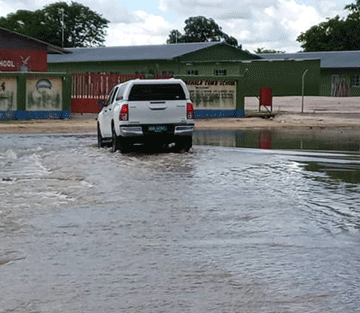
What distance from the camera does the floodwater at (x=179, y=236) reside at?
21.8 feet

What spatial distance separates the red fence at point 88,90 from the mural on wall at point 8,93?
3677mm

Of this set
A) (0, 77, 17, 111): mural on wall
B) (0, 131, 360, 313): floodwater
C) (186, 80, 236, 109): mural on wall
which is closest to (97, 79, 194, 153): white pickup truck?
(0, 131, 360, 313): floodwater

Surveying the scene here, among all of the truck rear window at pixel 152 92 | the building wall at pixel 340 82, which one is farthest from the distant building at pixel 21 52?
the truck rear window at pixel 152 92

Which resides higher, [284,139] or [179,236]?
[179,236]

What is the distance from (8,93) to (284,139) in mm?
13975

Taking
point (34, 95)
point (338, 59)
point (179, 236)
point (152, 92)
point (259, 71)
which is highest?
point (338, 59)

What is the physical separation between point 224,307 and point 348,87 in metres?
69.8

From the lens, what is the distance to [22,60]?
178 feet

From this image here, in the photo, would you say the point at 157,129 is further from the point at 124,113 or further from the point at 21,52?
the point at 21,52

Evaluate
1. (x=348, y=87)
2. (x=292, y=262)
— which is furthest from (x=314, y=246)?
(x=348, y=87)

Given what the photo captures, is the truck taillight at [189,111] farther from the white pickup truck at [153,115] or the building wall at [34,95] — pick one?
the building wall at [34,95]

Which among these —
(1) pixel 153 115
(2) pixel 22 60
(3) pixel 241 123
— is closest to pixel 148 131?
(1) pixel 153 115

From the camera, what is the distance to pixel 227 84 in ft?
132

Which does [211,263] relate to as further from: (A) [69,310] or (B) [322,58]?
(B) [322,58]
